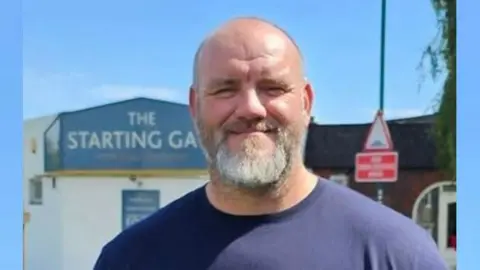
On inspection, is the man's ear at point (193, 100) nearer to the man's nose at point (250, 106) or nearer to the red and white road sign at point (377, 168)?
the man's nose at point (250, 106)

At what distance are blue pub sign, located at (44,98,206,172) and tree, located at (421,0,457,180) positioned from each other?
1.13 meters

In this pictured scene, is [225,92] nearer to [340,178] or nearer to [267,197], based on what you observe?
[267,197]

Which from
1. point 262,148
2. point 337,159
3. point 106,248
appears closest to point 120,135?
point 337,159

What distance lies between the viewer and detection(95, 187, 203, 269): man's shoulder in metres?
1.24

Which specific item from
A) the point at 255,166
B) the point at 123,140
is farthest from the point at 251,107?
the point at 123,140

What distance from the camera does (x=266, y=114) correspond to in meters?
1.14

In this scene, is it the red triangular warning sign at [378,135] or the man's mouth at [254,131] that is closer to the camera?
the man's mouth at [254,131]

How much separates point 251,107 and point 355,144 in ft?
6.44

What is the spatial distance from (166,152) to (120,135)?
231mm

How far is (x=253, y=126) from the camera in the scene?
1149 mm

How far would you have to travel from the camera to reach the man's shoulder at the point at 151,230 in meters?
1.24

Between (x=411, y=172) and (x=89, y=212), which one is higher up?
(x=411, y=172)

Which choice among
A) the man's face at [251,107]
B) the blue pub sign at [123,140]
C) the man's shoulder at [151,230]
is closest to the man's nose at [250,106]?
the man's face at [251,107]

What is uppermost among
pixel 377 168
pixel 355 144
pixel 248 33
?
pixel 248 33
